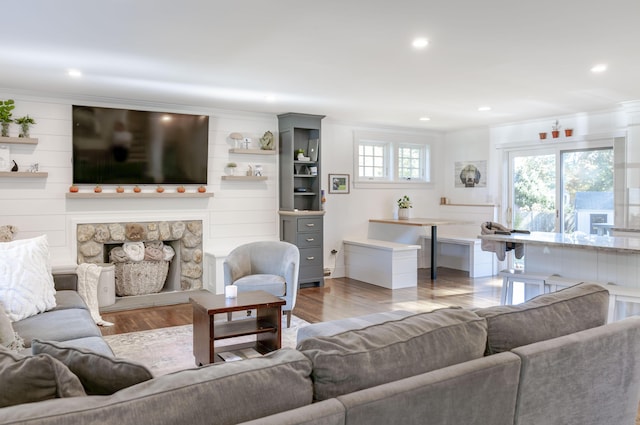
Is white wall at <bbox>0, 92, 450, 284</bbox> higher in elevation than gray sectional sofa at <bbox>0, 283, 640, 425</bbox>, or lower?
higher

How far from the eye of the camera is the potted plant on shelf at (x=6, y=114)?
4.75 m

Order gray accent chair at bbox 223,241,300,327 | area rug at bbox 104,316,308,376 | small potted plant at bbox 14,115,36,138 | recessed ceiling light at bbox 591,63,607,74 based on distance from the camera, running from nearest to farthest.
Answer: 1. area rug at bbox 104,316,308,376
2. recessed ceiling light at bbox 591,63,607,74
3. gray accent chair at bbox 223,241,300,327
4. small potted plant at bbox 14,115,36,138

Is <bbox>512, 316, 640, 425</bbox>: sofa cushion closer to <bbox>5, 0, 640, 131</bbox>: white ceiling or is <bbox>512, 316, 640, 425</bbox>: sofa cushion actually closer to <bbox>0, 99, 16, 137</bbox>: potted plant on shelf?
<bbox>5, 0, 640, 131</bbox>: white ceiling

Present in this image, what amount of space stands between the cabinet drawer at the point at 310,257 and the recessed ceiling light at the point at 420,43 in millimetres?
3491

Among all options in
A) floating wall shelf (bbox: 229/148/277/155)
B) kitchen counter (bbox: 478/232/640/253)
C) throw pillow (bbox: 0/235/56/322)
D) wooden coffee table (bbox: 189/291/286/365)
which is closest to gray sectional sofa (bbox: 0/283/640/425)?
kitchen counter (bbox: 478/232/640/253)

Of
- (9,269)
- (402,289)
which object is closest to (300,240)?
(402,289)

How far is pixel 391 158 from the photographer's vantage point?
7.78m

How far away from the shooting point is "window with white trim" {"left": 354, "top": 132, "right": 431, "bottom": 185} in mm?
7496

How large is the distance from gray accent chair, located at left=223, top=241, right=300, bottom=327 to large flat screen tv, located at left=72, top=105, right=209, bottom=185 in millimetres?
1556

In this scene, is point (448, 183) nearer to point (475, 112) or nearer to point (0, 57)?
point (475, 112)

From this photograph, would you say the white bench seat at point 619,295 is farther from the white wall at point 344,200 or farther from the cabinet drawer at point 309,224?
the white wall at point 344,200

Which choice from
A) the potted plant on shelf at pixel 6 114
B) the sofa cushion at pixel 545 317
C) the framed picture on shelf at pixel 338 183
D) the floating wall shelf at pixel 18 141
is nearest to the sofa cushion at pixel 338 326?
the sofa cushion at pixel 545 317

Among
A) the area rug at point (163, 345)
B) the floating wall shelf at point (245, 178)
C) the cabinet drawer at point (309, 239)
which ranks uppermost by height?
the floating wall shelf at point (245, 178)

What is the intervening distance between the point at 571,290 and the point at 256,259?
3.34 m
